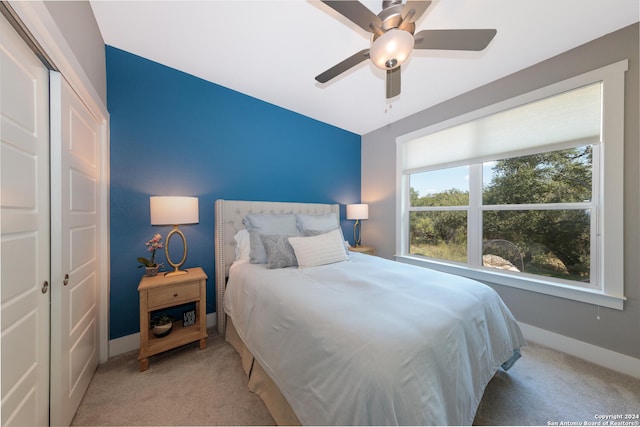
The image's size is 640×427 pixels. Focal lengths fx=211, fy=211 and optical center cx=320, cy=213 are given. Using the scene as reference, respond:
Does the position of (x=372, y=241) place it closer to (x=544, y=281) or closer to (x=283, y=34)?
(x=544, y=281)

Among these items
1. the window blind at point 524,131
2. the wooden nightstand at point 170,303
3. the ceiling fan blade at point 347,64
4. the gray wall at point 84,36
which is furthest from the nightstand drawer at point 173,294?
the window blind at point 524,131

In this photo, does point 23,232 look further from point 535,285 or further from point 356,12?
point 535,285

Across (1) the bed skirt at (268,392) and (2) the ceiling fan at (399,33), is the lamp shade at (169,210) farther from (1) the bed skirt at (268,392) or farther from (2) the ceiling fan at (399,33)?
(2) the ceiling fan at (399,33)

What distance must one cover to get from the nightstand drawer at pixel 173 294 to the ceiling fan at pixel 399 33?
224 cm

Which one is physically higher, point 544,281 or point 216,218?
point 216,218

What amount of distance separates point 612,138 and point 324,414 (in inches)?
114

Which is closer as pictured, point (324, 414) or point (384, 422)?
point (384, 422)

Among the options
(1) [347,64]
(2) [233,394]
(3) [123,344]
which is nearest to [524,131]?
(1) [347,64]

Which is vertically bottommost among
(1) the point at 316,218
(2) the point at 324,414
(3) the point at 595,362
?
(3) the point at 595,362

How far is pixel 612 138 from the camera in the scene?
172 centimetres

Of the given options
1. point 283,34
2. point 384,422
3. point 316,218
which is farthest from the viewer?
point 316,218

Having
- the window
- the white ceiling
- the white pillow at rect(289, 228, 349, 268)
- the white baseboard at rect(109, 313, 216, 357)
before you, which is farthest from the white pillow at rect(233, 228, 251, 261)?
the window

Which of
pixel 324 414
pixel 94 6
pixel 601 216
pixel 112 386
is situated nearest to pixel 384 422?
pixel 324 414

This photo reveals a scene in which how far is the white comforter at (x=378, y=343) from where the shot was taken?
0.77 m
